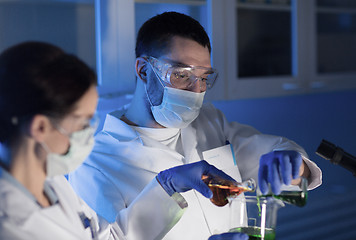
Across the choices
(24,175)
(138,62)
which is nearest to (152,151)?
(138,62)

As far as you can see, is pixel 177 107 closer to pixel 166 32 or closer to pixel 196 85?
pixel 196 85

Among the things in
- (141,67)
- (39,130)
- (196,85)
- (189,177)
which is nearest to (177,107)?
(196,85)

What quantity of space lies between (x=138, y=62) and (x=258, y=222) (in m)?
0.88

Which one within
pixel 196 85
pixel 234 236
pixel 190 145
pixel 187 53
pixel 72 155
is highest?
pixel 187 53

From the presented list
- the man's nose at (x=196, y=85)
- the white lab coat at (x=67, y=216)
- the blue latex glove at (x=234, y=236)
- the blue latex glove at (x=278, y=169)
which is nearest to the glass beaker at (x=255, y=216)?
the blue latex glove at (x=234, y=236)

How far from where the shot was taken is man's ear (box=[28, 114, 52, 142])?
984 mm

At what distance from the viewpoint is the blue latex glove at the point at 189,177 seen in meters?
1.38

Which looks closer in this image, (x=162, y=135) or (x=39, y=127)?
(x=39, y=127)

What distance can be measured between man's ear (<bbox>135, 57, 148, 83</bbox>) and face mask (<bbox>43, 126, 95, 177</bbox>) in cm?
74

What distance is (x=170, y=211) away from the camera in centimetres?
145

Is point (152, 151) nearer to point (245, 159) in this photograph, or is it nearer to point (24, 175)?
point (245, 159)

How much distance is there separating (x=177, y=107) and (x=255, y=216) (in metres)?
0.66

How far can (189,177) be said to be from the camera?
1396 mm

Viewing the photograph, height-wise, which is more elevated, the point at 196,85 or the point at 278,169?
the point at 196,85
